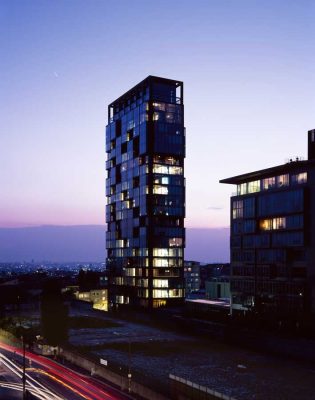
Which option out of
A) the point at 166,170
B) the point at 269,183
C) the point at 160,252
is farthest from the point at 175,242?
the point at 269,183

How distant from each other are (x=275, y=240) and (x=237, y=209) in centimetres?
1447

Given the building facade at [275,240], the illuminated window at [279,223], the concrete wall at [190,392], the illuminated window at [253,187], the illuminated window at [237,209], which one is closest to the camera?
the concrete wall at [190,392]

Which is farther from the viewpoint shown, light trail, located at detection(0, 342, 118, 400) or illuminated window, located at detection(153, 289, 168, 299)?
illuminated window, located at detection(153, 289, 168, 299)

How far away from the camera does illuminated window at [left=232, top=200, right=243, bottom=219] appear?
382 ft

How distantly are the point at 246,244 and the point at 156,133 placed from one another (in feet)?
178

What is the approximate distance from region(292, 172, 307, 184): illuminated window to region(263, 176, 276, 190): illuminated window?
598 cm

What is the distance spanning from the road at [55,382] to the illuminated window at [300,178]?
2210 inches

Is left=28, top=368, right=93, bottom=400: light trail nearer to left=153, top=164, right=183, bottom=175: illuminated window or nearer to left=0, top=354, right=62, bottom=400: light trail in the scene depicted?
left=0, top=354, right=62, bottom=400: light trail

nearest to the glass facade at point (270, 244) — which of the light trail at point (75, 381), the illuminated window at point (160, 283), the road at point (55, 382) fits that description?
the illuminated window at point (160, 283)

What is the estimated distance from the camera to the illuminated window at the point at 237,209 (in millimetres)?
116438

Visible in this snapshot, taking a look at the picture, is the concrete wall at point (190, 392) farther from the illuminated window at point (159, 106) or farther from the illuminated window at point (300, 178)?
the illuminated window at point (159, 106)

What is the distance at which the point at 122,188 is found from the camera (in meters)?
170

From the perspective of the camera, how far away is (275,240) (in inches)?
4178

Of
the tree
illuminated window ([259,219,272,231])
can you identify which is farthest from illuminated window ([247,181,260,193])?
the tree
